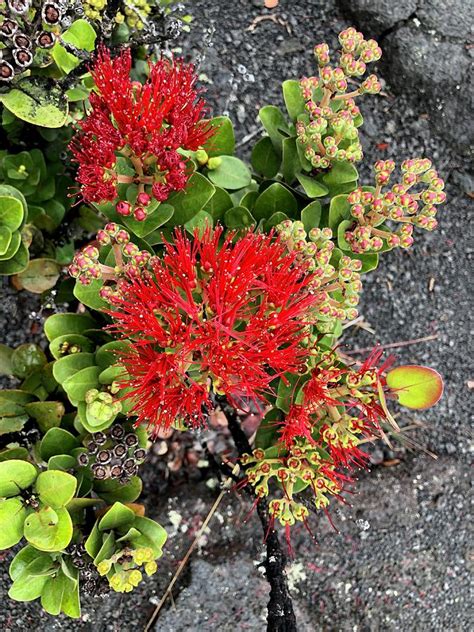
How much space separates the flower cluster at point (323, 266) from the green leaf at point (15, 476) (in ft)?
2.03

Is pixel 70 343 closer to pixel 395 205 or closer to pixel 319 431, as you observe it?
pixel 319 431

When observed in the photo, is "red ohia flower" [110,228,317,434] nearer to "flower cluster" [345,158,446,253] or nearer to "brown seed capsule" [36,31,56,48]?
"flower cluster" [345,158,446,253]

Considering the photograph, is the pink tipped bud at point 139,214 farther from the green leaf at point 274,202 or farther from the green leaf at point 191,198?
the green leaf at point 274,202

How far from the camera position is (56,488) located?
117cm

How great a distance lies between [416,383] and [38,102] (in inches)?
38.3

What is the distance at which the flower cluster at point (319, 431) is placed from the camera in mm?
1259

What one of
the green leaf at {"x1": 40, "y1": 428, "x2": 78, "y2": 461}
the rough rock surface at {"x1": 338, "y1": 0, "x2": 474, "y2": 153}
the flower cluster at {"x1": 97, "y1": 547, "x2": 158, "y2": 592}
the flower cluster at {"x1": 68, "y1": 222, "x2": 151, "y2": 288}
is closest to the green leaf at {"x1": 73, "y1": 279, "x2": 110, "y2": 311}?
the flower cluster at {"x1": 68, "y1": 222, "x2": 151, "y2": 288}

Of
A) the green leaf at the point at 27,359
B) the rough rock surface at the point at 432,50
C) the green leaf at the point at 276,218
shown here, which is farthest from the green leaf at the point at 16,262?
the rough rock surface at the point at 432,50

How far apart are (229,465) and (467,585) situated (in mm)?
828

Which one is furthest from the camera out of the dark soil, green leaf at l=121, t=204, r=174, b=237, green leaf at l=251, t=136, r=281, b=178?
the dark soil

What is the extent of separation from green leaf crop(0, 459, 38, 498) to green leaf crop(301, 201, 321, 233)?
0.74 metres

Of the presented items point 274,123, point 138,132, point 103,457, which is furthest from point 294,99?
point 103,457

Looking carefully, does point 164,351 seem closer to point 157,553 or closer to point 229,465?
point 157,553

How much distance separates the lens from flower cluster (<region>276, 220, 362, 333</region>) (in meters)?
1.18
